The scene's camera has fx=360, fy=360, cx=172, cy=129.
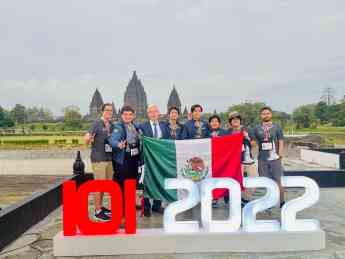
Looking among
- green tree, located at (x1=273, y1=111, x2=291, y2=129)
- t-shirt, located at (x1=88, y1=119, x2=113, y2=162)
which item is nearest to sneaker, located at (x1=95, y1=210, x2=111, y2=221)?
t-shirt, located at (x1=88, y1=119, x2=113, y2=162)

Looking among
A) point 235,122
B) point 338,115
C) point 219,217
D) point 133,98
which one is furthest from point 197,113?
point 133,98

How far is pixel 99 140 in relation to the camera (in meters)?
5.91

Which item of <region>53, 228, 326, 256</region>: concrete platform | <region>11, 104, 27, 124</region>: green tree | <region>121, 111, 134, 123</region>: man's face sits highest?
<region>11, 104, 27, 124</region>: green tree

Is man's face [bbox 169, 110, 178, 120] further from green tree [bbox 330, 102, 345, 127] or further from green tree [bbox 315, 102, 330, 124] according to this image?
green tree [bbox 315, 102, 330, 124]

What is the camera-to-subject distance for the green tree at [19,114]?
400ft

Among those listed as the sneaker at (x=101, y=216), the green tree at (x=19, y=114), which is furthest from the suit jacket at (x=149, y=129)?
the green tree at (x=19, y=114)

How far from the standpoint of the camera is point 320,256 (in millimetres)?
4461

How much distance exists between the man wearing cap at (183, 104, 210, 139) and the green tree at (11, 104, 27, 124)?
125702 mm

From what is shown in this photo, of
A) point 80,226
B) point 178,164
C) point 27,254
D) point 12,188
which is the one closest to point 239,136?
point 178,164

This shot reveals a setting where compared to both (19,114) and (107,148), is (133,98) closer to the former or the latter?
(19,114)

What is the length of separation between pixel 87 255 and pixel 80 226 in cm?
38

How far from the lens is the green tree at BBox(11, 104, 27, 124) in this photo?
12206 centimetres

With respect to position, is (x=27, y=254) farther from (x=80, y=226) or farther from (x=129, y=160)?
(x=129, y=160)

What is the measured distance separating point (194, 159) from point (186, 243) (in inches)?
52.0
